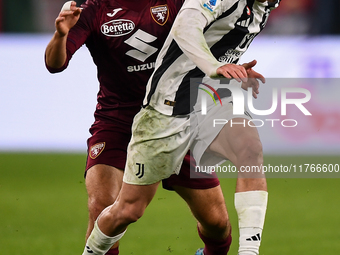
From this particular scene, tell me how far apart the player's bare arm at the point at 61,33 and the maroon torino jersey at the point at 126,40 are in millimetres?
307

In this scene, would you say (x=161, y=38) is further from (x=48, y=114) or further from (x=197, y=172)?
(x=48, y=114)

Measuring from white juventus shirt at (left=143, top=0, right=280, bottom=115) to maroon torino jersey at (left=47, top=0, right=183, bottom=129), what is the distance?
520 millimetres

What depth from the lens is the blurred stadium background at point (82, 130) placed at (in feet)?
19.7

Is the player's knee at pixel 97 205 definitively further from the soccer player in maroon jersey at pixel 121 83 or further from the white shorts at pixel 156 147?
the white shorts at pixel 156 147

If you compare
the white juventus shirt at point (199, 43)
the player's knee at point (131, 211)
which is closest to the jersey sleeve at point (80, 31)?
the white juventus shirt at point (199, 43)

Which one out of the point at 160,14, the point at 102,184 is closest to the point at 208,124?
the point at 102,184

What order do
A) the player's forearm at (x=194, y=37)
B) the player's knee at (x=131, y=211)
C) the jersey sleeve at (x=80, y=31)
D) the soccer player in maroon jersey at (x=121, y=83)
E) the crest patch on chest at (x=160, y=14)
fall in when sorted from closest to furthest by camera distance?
1. the player's forearm at (x=194, y=37)
2. the player's knee at (x=131, y=211)
3. the jersey sleeve at (x=80, y=31)
4. the soccer player in maroon jersey at (x=121, y=83)
5. the crest patch on chest at (x=160, y=14)

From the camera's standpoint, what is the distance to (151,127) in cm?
357

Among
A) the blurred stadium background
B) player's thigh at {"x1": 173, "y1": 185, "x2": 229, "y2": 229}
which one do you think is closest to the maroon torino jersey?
player's thigh at {"x1": 173, "y1": 185, "x2": 229, "y2": 229}

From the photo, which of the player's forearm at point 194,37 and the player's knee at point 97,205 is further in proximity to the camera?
the player's knee at point 97,205

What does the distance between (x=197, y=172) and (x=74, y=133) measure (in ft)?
18.5

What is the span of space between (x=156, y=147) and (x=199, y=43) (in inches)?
29.3

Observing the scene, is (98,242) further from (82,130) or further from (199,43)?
(82,130)

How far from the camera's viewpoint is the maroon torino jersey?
4.11 meters
